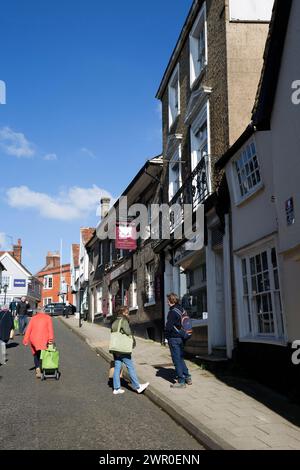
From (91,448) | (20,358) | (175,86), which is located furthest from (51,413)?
(175,86)

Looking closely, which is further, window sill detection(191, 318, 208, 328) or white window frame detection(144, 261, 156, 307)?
white window frame detection(144, 261, 156, 307)

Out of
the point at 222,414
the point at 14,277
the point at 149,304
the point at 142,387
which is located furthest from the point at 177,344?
the point at 14,277

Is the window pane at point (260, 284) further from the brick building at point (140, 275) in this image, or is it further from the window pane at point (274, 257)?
the brick building at point (140, 275)

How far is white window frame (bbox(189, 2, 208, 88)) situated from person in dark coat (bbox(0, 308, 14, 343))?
8378 millimetres

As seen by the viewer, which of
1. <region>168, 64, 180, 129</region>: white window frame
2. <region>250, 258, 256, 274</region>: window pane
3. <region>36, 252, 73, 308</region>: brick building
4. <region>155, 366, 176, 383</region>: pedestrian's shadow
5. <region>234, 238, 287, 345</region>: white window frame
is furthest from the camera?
<region>36, 252, 73, 308</region>: brick building

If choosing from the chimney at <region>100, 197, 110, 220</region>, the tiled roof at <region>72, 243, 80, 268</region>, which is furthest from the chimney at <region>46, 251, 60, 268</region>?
the chimney at <region>100, 197, 110, 220</region>

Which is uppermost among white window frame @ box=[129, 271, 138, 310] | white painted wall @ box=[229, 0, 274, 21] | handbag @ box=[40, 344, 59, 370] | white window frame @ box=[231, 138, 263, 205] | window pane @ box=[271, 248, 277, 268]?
white painted wall @ box=[229, 0, 274, 21]

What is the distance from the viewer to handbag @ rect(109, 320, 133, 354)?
9086 millimetres

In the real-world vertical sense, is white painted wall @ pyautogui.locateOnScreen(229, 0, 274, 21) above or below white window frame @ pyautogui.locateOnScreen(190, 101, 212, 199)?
above

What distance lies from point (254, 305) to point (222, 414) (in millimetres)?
3218

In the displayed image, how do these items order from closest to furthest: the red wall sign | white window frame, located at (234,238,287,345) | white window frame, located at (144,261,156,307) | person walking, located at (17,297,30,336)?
1. white window frame, located at (234,238,287,345)
2. white window frame, located at (144,261,156,307)
3. the red wall sign
4. person walking, located at (17,297,30,336)

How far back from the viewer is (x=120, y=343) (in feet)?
29.9

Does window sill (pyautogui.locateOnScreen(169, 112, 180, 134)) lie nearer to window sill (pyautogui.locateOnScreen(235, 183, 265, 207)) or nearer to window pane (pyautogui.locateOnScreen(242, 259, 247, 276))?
window sill (pyautogui.locateOnScreen(235, 183, 265, 207))
